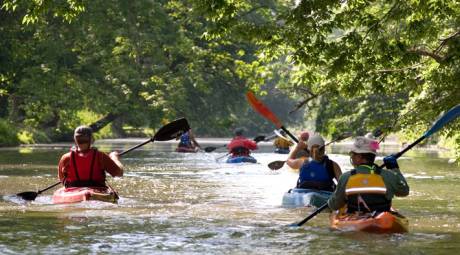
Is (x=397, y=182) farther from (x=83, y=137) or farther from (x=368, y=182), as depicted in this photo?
(x=83, y=137)

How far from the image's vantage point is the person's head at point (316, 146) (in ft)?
43.8

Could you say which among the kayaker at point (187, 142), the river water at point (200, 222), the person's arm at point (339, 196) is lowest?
the river water at point (200, 222)

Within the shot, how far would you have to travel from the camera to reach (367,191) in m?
10.5

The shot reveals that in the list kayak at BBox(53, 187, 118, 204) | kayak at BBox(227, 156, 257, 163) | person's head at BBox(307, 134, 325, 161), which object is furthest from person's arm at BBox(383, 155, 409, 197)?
kayak at BBox(227, 156, 257, 163)

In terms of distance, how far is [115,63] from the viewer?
4147 cm

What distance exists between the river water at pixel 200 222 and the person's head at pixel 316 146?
2.73 ft

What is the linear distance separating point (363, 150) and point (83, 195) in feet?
16.1

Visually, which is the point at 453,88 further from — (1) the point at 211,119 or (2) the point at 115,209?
(1) the point at 211,119

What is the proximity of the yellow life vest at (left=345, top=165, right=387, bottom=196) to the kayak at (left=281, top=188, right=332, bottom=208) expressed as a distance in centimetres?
304

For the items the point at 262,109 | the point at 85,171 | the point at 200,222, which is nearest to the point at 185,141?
the point at 262,109

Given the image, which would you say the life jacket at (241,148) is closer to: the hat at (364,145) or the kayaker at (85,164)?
the kayaker at (85,164)

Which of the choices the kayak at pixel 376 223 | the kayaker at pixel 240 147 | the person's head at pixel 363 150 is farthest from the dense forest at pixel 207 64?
the kayak at pixel 376 223

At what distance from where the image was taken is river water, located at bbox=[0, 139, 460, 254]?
9.84 meters

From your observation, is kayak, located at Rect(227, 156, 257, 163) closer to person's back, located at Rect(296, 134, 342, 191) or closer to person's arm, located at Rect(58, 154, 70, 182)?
person's back, located at Rect(296, 134, 342, 191)
